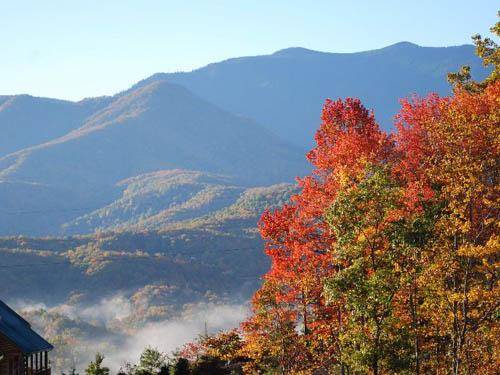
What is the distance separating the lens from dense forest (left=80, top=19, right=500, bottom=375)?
29688 millimetres

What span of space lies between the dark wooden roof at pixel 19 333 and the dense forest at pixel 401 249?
57.8 ft

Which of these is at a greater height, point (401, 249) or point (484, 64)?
point (484, 64)

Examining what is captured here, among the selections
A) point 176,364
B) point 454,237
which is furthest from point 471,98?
point 176,364

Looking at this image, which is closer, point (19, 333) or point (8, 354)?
point (8, 354)

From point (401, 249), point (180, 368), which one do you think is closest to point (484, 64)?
point (401, 249)

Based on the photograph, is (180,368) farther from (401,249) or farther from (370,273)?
(401,249)

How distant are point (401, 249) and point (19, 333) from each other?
30660 millimetres

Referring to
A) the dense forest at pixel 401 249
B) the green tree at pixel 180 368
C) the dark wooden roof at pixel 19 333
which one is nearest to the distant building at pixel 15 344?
the dark wooden roof at pixel 19 333

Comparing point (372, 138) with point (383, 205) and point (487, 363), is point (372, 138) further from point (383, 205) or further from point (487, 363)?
point (487, 363)

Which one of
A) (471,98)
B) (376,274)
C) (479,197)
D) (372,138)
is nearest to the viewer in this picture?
(376,274)

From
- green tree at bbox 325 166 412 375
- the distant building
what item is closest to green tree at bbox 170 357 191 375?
the distant building

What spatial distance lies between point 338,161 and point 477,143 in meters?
8.36

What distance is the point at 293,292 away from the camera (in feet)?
135

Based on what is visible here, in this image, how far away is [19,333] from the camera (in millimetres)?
49281
